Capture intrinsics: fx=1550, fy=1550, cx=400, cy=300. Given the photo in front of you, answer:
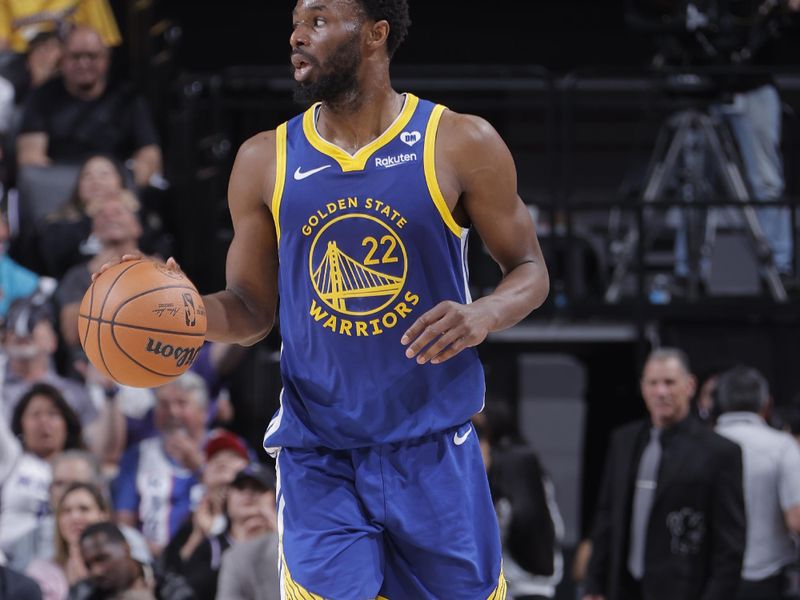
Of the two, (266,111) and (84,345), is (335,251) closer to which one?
(84,345)

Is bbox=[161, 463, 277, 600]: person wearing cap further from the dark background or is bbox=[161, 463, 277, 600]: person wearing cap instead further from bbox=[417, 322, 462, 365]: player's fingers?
the dark background

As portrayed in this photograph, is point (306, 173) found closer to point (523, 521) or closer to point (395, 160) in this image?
point (395, 160)

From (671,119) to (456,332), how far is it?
622 cm

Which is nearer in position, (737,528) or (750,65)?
(737,528)

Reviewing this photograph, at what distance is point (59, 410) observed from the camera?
7320 millimetres

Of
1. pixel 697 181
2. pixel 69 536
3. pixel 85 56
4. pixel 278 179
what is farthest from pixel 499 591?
pixel 85 56

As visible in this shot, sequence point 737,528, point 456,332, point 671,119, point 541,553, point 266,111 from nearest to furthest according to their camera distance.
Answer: point 456,332
point 737,528
point 541,553
point 671,119
point 266,111

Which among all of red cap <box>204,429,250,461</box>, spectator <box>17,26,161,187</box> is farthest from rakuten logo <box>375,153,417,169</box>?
spectator <box>17,26,161,187</box>

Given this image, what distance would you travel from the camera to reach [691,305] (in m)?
8.77

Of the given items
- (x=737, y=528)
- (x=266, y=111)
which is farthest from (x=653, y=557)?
(x=266, y=111)

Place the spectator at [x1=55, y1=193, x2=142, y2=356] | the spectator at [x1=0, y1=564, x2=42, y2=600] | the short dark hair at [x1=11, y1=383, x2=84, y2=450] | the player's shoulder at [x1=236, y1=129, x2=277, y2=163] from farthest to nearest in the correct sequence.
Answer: the spectator at [x1=55, y1=193, x2=142, y2=356] < the short dark hair at [x1=11, y1=383, x2=84, y2=450] < the spectator at [x1=0, y1=564, x2=42, y2=600] < the player's shoulder at [x1=236, y1=129, x2=277, y2=163]

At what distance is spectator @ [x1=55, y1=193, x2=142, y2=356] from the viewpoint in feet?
26.3

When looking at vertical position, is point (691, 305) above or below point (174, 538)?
above

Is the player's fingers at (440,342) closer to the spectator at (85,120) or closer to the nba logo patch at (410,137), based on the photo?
the nba logo patch at (410,137)
